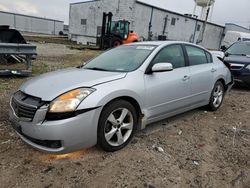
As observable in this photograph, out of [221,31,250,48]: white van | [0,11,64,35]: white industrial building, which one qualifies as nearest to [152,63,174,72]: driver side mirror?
[221,31,250,48]: white van

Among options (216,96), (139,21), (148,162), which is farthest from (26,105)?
Result: (139,21)

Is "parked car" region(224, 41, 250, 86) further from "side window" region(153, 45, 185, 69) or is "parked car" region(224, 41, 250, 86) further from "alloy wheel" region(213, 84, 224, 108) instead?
"side window" region(153, 45, 185, 69)

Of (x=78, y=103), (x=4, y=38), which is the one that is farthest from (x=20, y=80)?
(x=78, y=103)

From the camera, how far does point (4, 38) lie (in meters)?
8.57

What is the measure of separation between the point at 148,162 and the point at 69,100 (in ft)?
4.17

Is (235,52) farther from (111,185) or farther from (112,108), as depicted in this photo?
(111,185)

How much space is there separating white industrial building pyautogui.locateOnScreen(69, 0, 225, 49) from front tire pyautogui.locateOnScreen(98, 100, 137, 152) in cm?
2580

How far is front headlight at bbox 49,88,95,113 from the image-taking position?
9.16 ft

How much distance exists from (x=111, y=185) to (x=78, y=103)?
0.98 meters

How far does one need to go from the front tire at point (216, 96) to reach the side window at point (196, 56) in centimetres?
65

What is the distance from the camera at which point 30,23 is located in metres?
62.5

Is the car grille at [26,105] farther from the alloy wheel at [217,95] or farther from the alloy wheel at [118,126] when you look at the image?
the alloy wheel at [217,95]

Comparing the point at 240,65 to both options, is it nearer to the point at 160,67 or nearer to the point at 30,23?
the point at 160,67

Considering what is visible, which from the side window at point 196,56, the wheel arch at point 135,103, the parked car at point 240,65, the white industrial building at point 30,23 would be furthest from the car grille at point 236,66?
the white industrial building at point 30,23
